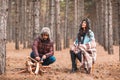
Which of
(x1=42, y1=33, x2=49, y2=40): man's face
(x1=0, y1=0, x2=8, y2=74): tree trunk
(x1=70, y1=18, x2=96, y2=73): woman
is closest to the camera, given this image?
(x1=0, y1=0, x2=8, y2=74): tree trunk

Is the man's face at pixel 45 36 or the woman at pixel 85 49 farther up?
the man's face at pixel 45 36

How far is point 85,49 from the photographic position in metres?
9.00

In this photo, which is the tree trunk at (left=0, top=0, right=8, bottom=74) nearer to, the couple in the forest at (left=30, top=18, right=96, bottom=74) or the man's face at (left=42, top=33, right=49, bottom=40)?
the couple in the forest at (left=30, top=18, right=96, bottom=74)

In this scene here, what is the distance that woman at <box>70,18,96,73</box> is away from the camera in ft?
29.4

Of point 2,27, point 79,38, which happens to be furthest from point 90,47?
point 2,27

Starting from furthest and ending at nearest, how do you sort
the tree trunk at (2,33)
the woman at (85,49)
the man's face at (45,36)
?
the woman at (85,49)
the man's face at (45,36)
the tree trunk at (2,33)

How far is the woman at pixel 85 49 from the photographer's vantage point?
8961mm

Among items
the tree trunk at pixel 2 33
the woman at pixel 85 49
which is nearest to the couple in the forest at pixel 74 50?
the woman at pixel 85 49

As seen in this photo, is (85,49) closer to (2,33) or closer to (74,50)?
(74,50)

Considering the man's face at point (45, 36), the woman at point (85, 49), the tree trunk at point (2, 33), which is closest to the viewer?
the tree trunk at point (2, 33)

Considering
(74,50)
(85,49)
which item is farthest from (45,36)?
(85,49)

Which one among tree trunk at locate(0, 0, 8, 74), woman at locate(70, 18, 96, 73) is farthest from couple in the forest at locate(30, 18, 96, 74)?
tree trunk at locate(0, 0, 8, 74)

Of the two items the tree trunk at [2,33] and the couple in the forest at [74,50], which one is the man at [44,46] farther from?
the tree trunk at [2,33]

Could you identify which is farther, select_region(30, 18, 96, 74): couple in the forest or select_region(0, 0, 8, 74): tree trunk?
select_region(30, 18, 96, 74): couple in the forest
